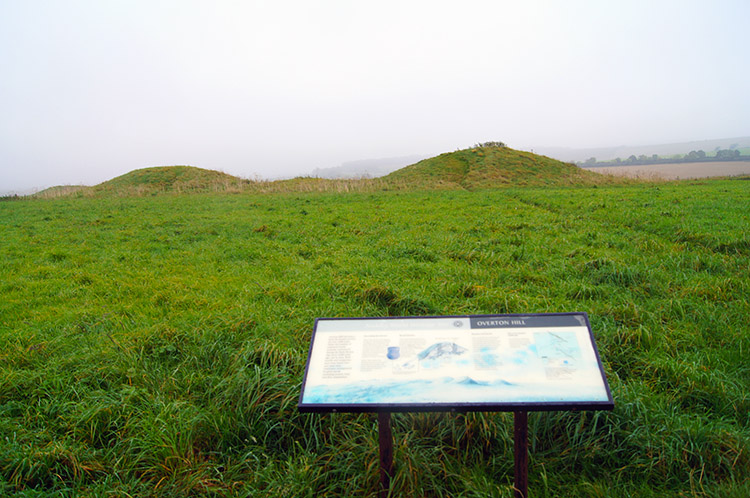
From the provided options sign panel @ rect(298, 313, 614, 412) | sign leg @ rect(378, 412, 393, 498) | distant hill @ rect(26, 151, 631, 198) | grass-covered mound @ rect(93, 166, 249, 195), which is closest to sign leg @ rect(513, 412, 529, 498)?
sign panel @ rect(298, 313, 614, 412)

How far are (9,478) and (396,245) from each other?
7.54m

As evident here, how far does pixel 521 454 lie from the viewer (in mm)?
2410

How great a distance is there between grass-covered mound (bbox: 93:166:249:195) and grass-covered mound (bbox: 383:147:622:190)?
18.4 meters

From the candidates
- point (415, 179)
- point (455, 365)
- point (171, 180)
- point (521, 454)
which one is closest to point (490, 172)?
point (415, 179)

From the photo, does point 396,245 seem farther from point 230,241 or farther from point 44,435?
point 44,435

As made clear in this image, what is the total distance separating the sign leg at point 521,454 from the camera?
2.37 metres

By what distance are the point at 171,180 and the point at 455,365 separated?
47723 mm

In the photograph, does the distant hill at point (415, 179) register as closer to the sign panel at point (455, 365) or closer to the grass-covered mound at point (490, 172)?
the grass-covered mound at point (490, 172)

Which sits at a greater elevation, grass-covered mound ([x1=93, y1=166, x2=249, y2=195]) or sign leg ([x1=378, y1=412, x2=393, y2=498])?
grass-covered mound ([x1=93, y1=166, x2=249, y2=195])

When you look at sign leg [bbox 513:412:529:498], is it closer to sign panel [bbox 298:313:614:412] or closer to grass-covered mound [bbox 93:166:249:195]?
sign panel [bbox 298:313:614:412]

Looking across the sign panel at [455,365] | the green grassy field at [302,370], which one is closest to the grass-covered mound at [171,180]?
the green grassy field at [302,370]

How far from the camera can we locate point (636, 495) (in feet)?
8.36

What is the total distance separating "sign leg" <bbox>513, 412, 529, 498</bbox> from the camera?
A: 2.37 metres

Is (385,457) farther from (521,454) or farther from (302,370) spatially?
(302,370)
